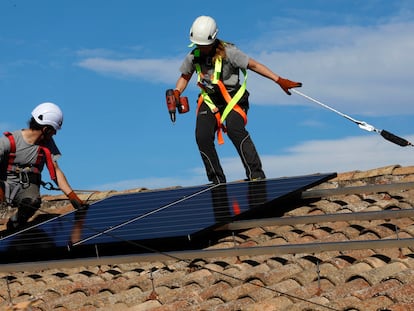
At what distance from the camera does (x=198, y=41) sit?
12773 millimetres

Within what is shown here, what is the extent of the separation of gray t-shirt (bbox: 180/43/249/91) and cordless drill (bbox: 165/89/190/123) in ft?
1.22

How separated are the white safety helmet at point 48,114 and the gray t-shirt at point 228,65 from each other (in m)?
1.73

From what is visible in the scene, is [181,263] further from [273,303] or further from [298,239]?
[273,303]

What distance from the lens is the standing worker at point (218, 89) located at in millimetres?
12883

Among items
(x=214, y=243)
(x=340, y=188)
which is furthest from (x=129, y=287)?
(x=340, y=188)

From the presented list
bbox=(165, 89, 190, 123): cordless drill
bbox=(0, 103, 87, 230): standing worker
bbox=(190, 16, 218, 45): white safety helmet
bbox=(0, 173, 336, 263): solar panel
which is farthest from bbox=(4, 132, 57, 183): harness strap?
bbox=(190, 16, 218, 45): white safety helmet

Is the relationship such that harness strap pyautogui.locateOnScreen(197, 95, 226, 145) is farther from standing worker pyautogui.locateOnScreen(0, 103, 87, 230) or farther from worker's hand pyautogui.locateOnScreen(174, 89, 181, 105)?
standing worker pyautogui.locateOnScreen(0, 103, 87, 230)

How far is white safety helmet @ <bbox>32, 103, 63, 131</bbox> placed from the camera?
13094 mm

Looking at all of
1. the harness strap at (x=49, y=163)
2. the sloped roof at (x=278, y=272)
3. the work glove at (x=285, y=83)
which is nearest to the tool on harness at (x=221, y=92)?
the work glove at (x=285, y=83)

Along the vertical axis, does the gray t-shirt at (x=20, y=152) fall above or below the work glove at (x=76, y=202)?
above

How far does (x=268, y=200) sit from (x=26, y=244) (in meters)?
2.86

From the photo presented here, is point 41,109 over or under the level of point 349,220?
over

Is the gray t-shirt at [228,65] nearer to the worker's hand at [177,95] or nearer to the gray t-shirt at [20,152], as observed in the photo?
the worker's hand at [177,95]

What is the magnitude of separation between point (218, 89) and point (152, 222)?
219 centimetres
